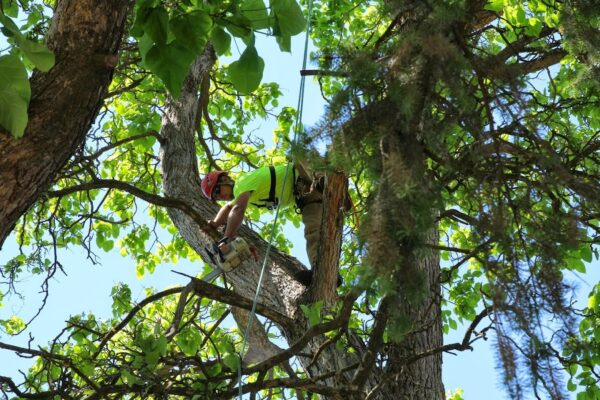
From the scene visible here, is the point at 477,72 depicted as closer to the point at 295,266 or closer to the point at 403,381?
the point at 403,381

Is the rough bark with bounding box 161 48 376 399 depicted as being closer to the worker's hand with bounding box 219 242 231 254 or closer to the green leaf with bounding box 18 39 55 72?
the worker's hand with bounding box 219 242 231 254

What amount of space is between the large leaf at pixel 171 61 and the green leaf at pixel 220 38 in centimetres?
25

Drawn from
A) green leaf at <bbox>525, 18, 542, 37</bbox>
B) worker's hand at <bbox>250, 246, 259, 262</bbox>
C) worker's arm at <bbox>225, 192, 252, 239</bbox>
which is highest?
green leaf at <bbox>525, 18, 542, 37</bbox>

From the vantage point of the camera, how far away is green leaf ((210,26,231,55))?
319 cm

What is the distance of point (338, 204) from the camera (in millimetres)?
4281

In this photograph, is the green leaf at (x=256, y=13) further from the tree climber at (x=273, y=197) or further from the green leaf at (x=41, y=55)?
the tree climber at (x=273, y=197)

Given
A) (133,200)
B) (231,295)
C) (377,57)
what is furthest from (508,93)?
(133,200)

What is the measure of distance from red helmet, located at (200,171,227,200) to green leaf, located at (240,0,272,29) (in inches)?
101

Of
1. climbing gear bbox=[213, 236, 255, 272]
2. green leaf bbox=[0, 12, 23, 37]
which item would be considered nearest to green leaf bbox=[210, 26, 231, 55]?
green leaf bbox=[0, 12, 23, 37]

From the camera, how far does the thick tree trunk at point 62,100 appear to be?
2.66m

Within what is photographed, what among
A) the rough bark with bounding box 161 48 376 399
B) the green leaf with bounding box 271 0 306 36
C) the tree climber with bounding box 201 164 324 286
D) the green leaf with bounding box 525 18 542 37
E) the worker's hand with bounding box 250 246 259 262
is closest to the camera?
the green leaf with bounding box 271 0 306 36

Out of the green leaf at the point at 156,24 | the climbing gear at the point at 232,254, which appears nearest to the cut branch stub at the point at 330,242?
the climbing gear at the point at 232,254

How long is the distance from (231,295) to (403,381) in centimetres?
95

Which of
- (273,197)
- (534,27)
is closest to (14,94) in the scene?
(273,197)
